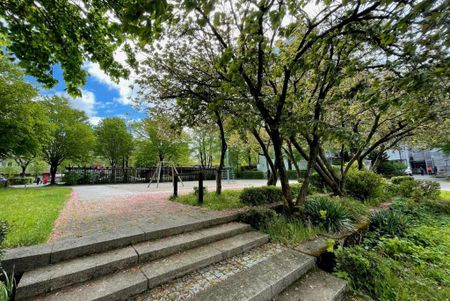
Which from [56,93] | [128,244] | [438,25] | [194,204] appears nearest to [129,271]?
[128,244]

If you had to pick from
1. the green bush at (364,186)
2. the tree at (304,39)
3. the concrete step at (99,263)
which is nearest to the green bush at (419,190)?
the green bush at (364,186)

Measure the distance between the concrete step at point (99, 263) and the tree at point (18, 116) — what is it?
13.9 meters

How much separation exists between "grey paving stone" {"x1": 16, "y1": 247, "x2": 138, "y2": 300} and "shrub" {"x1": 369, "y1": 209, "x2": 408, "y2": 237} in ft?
17.1

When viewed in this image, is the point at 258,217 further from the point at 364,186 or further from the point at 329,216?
the point at 364,186

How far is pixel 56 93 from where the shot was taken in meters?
18.4

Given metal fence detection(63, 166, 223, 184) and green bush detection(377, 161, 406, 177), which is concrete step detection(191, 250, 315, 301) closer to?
metal fence detection(63, 166, 223, 184)

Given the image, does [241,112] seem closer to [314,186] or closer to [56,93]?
[314,186]

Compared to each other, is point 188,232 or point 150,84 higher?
point 150,84

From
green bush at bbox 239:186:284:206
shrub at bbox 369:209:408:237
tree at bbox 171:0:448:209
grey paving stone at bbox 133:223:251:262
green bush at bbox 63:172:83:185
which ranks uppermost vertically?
tree at bbox 171:0:448:209

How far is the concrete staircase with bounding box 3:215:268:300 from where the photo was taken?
6.40 ft

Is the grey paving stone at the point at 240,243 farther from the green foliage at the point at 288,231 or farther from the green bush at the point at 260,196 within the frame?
the green bush at the point at 260,196

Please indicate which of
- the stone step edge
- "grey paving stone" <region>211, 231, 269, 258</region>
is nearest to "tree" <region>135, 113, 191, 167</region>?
the stone step edge

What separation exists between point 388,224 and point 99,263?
581cm

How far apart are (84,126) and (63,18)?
18.2m
